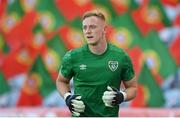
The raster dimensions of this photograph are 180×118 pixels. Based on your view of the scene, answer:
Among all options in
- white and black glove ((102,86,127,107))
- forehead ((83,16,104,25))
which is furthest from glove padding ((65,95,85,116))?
forehead ((83,16,104,25))

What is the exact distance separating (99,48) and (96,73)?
0.14 metres

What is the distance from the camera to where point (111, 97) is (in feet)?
9.93

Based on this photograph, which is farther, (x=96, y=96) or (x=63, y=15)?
(x=63, y=15)

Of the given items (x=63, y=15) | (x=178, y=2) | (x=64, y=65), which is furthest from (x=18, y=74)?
(x=64, y=65)

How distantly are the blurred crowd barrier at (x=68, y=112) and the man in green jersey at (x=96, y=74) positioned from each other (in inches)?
88.6

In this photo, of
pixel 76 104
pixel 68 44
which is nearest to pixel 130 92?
pixel 76 104

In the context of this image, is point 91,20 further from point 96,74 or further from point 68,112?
point 68,112

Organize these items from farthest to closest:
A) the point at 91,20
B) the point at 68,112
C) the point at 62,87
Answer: the point at 68,112 < the point at 62,87 < the point at 91,20

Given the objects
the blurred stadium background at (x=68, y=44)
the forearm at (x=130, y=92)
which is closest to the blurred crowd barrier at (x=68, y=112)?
the blurred stadium background at (x=68, y=44)

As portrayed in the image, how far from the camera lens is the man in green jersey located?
10.1 feet

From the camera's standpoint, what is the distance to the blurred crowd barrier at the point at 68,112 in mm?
5512

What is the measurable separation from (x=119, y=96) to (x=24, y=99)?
10.7 ft

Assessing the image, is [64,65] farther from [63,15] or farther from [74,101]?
[63,15]

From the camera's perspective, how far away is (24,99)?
6207 mm
